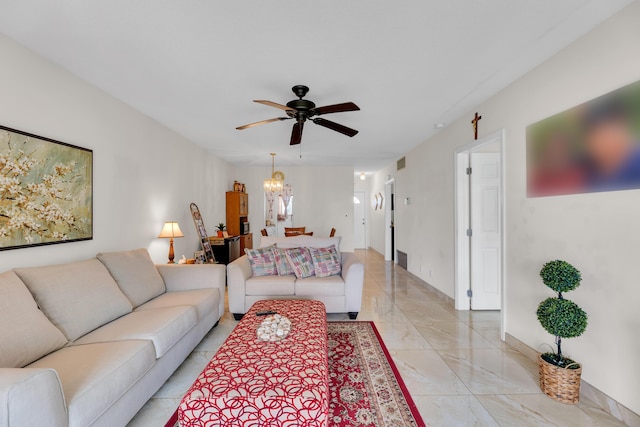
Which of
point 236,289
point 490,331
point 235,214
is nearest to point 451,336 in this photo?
point 490,331

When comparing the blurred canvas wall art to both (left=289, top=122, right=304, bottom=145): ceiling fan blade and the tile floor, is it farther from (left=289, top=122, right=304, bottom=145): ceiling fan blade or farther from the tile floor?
(left=289, top=122, right=304, bottom=145): ceiling fan blade

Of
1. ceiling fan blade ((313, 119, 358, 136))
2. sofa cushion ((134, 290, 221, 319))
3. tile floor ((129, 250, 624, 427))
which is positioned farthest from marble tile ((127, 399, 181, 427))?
ceiling fan blade ((313, 119, 358, 136))

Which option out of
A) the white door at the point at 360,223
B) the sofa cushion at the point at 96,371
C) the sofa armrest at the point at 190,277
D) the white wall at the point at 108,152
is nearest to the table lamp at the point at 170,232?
the white wall at the point at 108,152

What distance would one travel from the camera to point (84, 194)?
8.49ft

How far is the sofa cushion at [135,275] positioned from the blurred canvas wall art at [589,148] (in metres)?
3.56

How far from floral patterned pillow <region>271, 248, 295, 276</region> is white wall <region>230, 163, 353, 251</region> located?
153 inches

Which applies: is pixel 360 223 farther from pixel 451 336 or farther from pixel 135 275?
pixel 135 275

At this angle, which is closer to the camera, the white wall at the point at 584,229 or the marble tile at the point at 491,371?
the white wall at the point at 584,229

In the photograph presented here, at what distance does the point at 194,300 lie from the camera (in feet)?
8.65

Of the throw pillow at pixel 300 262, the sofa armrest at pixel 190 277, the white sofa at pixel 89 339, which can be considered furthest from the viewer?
the throw pillow at pixel 300 262

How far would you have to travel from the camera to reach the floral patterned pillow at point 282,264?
3.59 meters

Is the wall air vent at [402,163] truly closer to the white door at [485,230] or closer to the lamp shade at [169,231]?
the white door at [485,230]

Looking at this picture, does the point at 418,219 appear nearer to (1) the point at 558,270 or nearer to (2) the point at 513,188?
(2) the point at 513,188

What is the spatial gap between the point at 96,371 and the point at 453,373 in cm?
238
